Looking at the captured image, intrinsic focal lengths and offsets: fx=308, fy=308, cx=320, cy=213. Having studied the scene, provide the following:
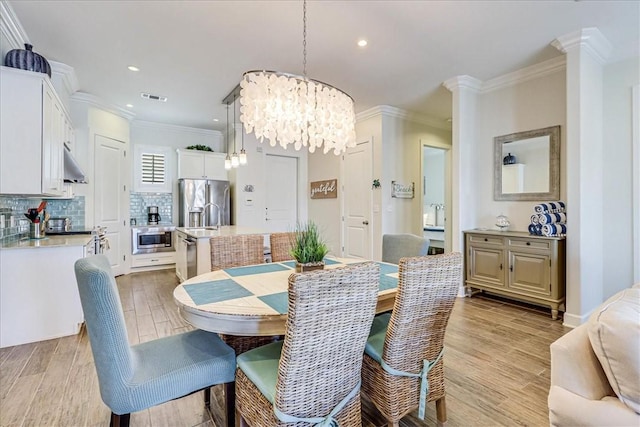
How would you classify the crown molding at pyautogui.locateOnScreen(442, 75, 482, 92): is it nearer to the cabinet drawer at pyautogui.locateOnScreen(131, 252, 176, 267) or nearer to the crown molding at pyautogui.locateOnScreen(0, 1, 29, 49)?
the crown molding at pyautogui.locateOnScreen(0, 1, 29, 49)

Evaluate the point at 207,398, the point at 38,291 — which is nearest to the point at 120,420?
the point at 207,398

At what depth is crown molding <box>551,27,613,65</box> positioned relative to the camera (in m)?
2.87

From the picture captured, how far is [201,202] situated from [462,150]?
4321 mm

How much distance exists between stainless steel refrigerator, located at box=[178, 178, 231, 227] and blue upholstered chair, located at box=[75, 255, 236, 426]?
13.6 feet

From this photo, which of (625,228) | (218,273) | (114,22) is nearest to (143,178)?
(114,22)

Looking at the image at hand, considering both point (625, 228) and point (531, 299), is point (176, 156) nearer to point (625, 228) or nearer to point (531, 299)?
point (531, 299)

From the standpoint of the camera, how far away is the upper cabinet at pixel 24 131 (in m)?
2.51

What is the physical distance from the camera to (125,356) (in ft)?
4.09

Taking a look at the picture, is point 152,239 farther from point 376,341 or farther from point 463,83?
point 463,83

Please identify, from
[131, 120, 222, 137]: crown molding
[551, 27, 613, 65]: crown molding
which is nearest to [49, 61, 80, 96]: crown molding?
[131, 120, 222, 137]: crown molding

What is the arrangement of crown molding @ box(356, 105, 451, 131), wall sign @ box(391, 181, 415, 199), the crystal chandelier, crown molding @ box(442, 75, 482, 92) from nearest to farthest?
the crystal chandelier
crown molding @ box(442, 75, 482, 92)
crown molding @ box(356, 105, 451, 131)
wall sign @ box(391, 181, 415, 199)

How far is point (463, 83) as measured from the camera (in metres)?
3.92

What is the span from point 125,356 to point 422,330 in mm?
1296

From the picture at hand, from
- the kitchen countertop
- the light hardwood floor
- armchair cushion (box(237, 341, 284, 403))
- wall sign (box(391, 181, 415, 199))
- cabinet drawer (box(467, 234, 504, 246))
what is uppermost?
wall sign (box(391, 181, 415, 199))
